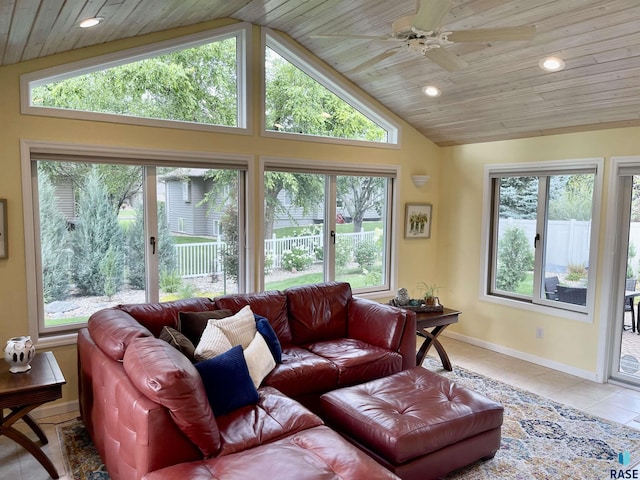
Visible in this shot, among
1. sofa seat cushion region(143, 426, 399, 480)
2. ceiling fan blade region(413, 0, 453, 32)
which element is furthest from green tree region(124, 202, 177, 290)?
ceiling fan blade region(413, 0, 453, 32)

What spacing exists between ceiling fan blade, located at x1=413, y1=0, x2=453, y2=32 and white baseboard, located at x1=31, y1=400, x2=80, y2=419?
11.7ft

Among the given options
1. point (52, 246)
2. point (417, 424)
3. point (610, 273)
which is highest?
point (52, 246)

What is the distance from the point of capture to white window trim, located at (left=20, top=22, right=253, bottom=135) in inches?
132

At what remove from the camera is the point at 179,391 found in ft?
6.70

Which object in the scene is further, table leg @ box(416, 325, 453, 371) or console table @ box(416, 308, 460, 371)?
table leg @ box(416, 325, 453, 371)

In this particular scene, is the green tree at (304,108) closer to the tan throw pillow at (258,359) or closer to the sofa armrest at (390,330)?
the sofa armrest at (390,330)

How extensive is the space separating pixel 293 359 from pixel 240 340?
1.49 feet

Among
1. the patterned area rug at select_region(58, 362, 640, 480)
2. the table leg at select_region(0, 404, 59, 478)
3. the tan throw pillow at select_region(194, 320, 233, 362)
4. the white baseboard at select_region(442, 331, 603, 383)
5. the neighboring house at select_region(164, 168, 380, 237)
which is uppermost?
the neighboring house at select_region(164, 168, 380, 237)

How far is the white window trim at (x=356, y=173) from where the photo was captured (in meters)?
4.41

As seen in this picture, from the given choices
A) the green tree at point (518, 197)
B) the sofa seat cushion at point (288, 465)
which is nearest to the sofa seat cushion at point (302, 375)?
the sofa seat cushion at point (288, 465)

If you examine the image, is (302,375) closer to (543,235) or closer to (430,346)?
(430,346)

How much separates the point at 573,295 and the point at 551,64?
224 centimetres

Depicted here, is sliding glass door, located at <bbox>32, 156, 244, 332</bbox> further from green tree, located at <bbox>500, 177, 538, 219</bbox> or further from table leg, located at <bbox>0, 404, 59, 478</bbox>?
green tree, located at <bbox>500, 177, 538, 219</bbox>

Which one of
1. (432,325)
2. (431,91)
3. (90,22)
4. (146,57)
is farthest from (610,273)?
(90,22)
